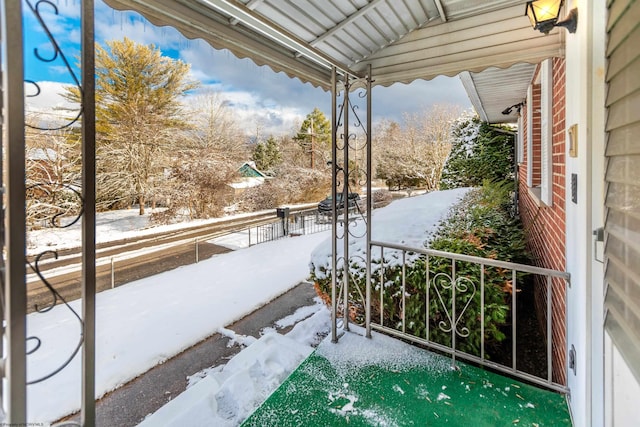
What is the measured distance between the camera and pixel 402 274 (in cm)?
249

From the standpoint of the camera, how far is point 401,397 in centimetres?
188

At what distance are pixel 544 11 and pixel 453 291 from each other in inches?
66.1

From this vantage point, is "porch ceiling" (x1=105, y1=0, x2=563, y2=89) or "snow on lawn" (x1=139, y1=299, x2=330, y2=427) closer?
"porch ceiling" (x1=105, y1=0, x2=563, y2=89)

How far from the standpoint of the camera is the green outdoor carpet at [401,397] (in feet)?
5.63

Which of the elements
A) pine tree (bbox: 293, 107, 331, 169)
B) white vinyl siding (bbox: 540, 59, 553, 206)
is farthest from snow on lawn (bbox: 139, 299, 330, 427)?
pine tree (bbox: 293, 107, 331, 169)

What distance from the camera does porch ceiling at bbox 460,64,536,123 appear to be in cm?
309

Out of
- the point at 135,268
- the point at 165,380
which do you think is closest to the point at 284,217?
the point at 135,268

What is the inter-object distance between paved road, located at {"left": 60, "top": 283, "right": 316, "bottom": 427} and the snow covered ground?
125mm

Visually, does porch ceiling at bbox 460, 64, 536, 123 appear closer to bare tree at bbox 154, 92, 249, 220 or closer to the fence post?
the fence post

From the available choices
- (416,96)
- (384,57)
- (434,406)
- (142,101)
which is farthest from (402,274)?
(416,96)

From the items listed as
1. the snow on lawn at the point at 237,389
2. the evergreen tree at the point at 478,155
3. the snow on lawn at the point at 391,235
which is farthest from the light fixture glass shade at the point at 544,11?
the evergreen tree at the point at 478,155

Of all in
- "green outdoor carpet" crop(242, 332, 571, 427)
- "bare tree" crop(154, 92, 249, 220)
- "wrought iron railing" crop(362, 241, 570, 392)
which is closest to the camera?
"green outdoor carpet" crop(242, 332, 571, 427)

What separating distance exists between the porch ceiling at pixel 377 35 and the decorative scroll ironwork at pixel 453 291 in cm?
146

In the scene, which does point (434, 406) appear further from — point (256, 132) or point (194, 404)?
point (256, 132)
